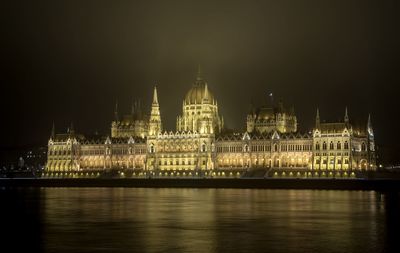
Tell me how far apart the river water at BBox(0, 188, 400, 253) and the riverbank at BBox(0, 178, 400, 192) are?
120ft

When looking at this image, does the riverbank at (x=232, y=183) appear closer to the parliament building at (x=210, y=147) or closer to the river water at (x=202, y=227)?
the parliament building at (x=210, y=147)

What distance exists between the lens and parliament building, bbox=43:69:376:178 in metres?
134

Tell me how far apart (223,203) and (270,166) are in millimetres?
74359

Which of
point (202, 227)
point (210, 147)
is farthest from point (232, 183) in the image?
point (202, 227)

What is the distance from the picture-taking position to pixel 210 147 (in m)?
148

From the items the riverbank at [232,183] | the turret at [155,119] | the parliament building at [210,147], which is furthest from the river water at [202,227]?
the turret at [155,119]

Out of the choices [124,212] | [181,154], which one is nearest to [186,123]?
[181,154]

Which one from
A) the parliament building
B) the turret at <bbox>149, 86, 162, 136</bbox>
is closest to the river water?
the parliament building

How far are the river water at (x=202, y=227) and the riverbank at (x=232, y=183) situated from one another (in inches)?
1434

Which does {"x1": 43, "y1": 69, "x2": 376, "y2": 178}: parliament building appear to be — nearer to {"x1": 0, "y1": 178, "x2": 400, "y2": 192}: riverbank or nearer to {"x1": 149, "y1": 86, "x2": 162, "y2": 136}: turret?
{"x1": 149, "y1": 86, "x2": 162, "y2": 136}: turret

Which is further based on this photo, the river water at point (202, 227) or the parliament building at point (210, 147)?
the parliament building at point (210, 147)

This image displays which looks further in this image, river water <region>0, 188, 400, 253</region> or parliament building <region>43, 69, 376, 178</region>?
parliament building <region>43, 69, 376, 178</region>

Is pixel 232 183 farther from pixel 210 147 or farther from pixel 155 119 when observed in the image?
pixel 155 119

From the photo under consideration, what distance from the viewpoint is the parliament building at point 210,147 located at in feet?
440
